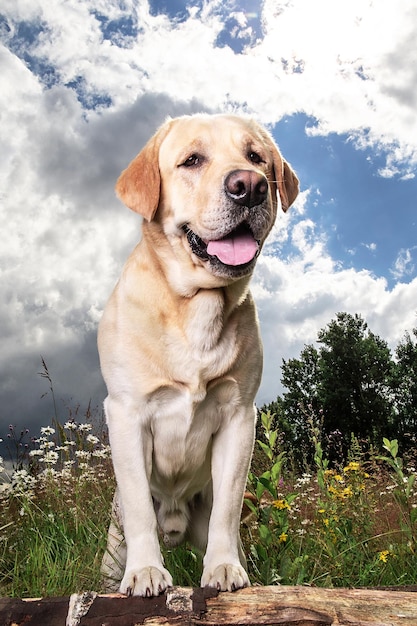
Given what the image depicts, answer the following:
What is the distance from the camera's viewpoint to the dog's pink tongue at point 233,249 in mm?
3482

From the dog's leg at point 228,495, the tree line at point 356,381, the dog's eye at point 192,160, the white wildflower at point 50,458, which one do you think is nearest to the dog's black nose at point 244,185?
the dog's eye at point 192,160

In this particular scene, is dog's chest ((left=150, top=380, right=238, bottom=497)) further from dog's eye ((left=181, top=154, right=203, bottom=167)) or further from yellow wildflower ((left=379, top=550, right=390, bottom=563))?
yellow wildflower ((left=379, top=550, right=390, bottom=563))

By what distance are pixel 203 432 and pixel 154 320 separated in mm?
692

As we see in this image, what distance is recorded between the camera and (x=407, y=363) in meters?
32.5

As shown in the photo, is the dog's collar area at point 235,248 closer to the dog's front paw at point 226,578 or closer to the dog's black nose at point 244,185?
the dog's black nose at point 244,185

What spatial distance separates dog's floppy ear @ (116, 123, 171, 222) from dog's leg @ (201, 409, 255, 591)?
1.28 metres

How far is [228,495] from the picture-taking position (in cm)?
356

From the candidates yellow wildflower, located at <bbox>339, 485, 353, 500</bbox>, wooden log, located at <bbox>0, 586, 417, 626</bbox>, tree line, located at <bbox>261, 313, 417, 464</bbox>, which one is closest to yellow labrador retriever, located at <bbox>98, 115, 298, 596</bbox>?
wooden log, located at <bbox>0, 586, 417, 626</bbox>

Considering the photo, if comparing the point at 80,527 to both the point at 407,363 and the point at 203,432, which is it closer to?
the point at 203,432

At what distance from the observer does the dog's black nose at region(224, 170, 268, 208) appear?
3.31m

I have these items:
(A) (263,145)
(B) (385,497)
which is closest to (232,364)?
(A) (263,145)

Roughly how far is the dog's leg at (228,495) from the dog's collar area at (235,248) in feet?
2.85

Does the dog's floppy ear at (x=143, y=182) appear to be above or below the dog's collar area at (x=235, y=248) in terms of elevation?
above

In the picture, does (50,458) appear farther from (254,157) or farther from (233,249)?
(254,157)
